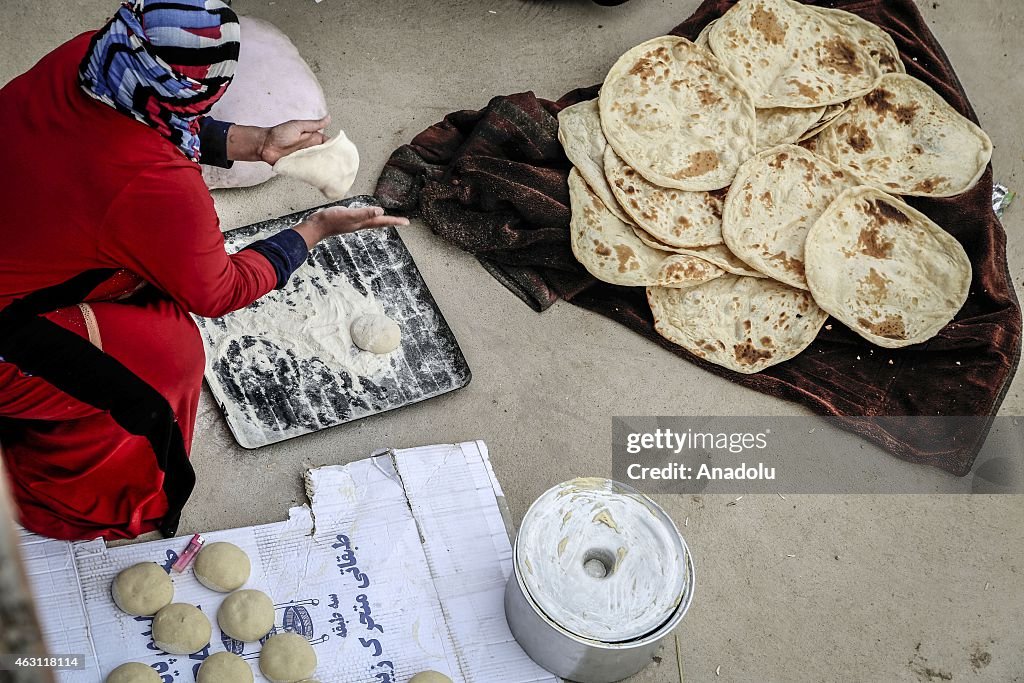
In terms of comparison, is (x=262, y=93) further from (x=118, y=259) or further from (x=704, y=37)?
(x=704, y=37)

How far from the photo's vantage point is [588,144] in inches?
119

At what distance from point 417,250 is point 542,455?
0.87m

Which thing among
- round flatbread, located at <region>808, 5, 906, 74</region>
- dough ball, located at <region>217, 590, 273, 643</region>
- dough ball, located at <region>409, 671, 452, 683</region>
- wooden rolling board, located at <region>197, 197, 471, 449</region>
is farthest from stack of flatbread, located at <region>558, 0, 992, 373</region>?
dough ball, located at <region>217, 590, 273, 643</region>

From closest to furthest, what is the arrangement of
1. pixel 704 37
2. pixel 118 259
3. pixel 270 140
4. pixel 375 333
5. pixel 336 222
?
pixel 118 259
pixel 270 140
pixel 336 222
pixel 375 333
pixel 704 37

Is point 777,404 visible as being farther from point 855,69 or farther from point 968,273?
point 855,69

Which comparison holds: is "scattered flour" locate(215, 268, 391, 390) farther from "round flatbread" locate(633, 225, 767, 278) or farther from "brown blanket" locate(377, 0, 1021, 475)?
"round flatbread" locate(633, 225, 767, 278)

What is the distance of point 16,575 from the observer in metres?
0.62

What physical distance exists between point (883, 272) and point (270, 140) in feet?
6.60

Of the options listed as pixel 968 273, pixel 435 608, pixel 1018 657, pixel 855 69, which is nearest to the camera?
pixel 435 608

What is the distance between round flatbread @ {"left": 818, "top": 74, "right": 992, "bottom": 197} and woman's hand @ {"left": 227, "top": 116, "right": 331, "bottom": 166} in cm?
189

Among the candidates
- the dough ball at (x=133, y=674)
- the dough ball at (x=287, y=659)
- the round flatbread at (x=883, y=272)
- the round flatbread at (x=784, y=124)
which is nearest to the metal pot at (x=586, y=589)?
the dough ball at (x=287, y=659)

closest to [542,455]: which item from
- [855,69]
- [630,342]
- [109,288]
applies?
[630,342]

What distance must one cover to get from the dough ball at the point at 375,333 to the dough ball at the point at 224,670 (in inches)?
38.2

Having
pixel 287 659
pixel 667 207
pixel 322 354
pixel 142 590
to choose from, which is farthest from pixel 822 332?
pixel 142 590
